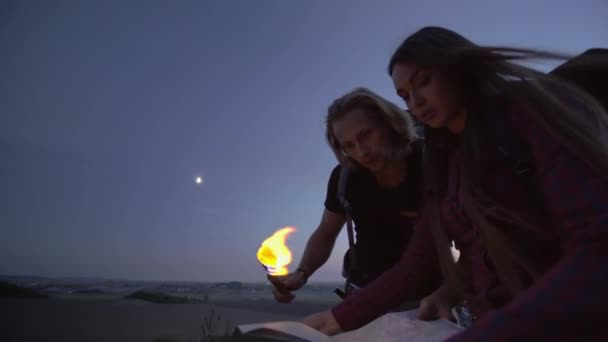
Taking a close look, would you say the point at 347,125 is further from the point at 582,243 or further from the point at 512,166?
the point at 582,243

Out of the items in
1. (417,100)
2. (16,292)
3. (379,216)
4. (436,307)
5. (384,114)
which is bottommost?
(16,292)

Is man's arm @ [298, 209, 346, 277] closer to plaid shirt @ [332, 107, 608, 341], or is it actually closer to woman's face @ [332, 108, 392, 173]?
woman's face @ [332, 108, 392, 173]

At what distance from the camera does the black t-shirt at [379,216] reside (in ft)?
8.50

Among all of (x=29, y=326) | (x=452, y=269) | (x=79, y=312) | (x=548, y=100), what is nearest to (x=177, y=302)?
(x=79, y=312)

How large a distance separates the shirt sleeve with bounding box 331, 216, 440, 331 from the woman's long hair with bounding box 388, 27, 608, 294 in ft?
0.35

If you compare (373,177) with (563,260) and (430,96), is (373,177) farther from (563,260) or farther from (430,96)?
(563,260)

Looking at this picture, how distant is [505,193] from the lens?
127 centimetres

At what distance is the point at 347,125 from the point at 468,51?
1.19 metres

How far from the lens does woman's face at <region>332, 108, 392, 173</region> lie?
252cm

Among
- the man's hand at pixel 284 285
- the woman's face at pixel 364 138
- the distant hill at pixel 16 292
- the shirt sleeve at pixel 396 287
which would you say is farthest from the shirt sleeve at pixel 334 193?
the distant hill at pixel 16 292

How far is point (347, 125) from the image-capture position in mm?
2592

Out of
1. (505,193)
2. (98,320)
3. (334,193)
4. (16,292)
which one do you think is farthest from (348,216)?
(16,292)

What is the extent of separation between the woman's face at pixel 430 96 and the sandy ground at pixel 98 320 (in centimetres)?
521

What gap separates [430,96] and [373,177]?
4.06 feet
